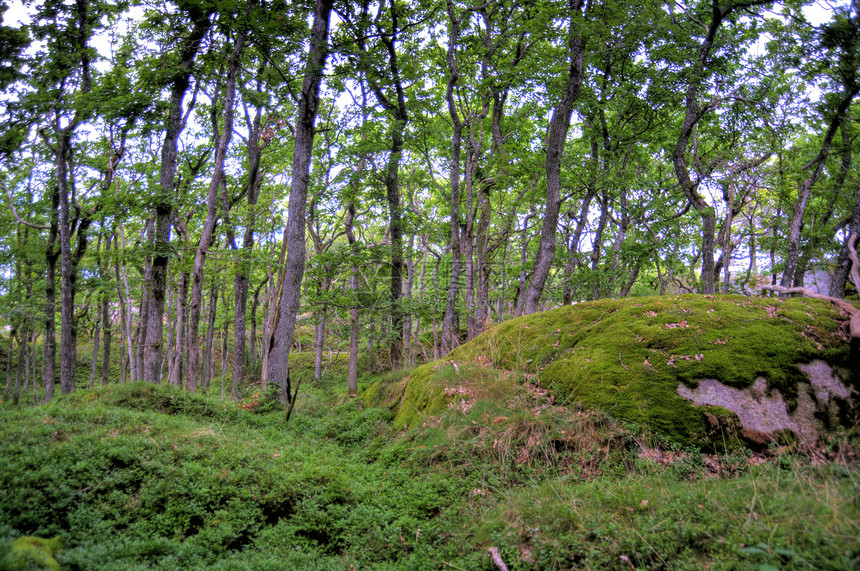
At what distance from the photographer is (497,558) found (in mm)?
3010

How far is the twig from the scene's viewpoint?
2953 mm

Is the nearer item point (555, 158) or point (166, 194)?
point (555, 158)

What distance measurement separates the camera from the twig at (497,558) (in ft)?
9.69

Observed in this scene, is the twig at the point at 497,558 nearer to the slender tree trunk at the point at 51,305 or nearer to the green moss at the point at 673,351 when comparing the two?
the green moss at the point at 673,351

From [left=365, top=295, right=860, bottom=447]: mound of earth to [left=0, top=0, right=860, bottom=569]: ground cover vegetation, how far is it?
0.04 meters

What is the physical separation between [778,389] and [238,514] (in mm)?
5759

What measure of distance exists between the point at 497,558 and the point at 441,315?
28.9 ft

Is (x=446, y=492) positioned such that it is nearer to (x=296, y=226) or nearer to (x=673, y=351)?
(x=673, y=351)

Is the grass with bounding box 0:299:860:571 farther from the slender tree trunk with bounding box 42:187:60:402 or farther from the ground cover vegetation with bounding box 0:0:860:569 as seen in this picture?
the slender tree trunk with bounding box 42:187:60:402

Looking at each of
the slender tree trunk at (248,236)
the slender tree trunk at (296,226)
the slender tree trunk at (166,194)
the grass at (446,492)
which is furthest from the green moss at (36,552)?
the slender tree trunk at (248,236)

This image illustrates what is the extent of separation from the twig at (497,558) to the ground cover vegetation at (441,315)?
0.10 meters

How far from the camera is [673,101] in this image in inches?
433

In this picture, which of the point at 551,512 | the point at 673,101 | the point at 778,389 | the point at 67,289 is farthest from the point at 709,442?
the point at 67,289

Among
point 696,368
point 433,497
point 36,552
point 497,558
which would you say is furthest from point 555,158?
point 36,552
